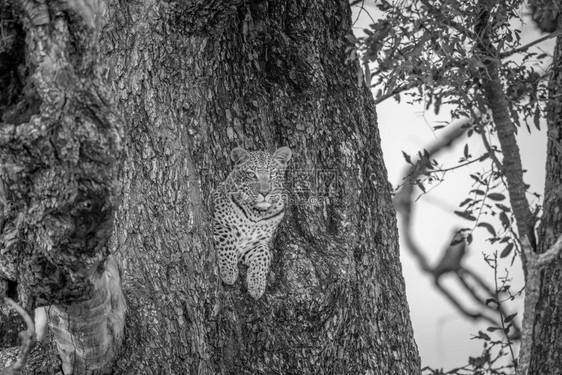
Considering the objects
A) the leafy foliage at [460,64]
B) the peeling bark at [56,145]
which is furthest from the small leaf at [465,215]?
the peeling bark at [56,145]

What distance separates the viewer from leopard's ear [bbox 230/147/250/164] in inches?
219

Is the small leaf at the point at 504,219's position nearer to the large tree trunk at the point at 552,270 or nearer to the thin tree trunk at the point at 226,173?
the large tree trunk at the point at 552,270

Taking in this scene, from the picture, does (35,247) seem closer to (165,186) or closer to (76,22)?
(76,22)

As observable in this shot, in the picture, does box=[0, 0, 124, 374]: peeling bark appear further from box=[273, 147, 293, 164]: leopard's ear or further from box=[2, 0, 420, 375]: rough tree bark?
box=[273, 147, 293, 164]: leopard's ear

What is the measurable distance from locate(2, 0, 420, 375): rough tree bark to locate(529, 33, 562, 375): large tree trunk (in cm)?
100

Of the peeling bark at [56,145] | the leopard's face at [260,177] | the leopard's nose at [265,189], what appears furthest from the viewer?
the leopard's nose at [265,189]

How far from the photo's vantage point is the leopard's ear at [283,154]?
222 inches

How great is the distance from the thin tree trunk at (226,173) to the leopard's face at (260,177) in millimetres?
86

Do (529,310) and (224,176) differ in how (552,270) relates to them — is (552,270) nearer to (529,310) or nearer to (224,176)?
(529,310)

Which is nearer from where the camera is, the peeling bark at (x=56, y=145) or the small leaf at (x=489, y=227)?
the peeling bark at (x=56, y=145)

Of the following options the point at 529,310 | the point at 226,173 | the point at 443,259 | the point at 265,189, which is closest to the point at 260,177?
the point at 265,189

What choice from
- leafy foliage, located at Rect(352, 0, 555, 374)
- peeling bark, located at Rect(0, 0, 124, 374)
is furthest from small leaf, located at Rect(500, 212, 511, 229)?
peeling bark, located at Rect(0, 0, 124, 374)

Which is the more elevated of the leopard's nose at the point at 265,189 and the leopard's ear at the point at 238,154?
the leopard's ear at the point at 238,154

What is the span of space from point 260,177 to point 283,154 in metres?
0.23
